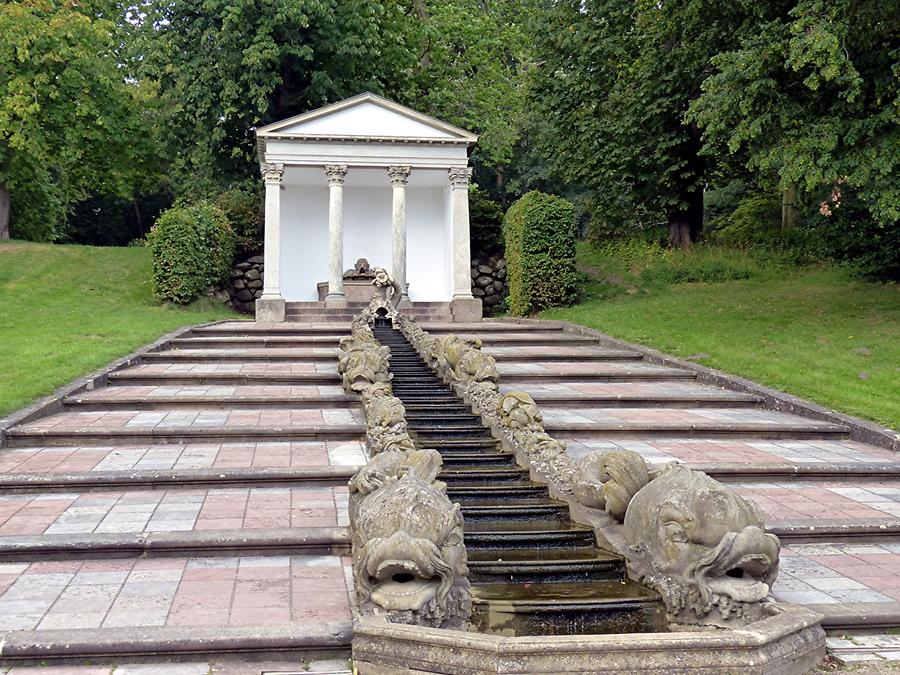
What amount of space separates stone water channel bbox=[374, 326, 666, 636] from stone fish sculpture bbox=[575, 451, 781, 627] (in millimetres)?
201

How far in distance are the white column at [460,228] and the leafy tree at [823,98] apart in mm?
9967

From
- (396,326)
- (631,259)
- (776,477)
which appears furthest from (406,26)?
(776,477)

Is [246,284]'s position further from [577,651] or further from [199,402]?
[577,651]

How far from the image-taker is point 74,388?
1148 centimetres

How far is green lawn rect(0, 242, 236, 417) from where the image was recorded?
12.5 metres

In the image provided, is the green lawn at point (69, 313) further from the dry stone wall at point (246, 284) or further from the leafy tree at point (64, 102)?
the leafy tree at point (64, 102)

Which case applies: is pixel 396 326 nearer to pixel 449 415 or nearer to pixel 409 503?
pixel 449 415

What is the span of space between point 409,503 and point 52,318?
17324mm

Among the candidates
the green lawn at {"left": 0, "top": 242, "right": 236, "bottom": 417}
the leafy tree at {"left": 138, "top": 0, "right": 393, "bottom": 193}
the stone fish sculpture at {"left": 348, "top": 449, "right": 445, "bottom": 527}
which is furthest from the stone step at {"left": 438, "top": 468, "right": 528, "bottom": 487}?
the leafy tree at {"left": 138, "top": 0, "right": 393, "bottom": 193}

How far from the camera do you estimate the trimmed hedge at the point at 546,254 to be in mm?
22500

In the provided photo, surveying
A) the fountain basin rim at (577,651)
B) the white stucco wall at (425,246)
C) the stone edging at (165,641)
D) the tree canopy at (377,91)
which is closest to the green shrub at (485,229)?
the tree canopy at (377,91)

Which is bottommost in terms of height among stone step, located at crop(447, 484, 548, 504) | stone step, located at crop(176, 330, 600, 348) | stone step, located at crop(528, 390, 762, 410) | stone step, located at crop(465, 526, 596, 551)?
stone step, located at crop(465, 526, 596, 551)

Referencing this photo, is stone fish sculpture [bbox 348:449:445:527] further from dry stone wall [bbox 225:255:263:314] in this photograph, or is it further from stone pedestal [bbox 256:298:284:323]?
dry stone wall [bbox 225:255:263:314]

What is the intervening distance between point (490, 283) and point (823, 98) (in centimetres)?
1431
